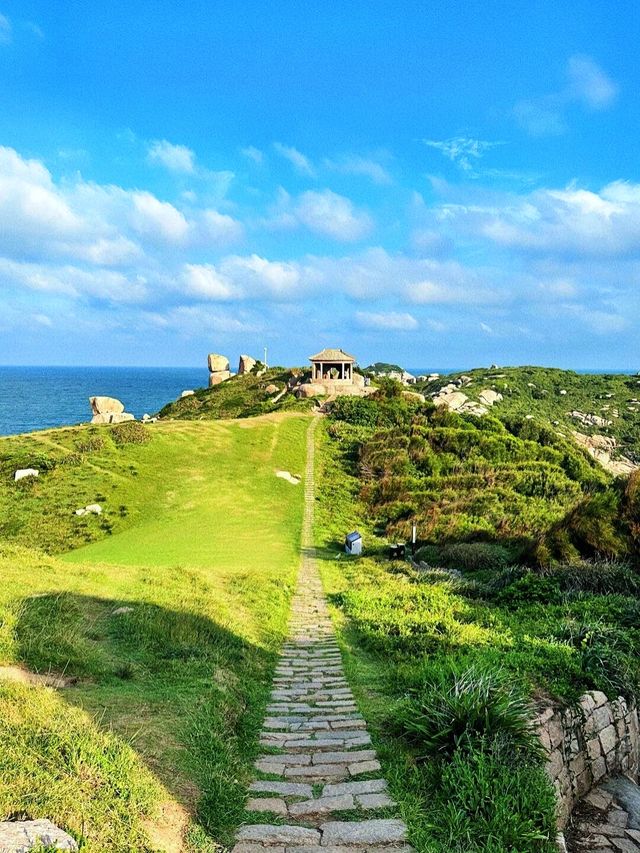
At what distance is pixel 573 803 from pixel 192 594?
330 inches

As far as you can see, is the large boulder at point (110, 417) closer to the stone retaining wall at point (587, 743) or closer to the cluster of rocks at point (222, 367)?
the cluster of rocks at point (222, 367)

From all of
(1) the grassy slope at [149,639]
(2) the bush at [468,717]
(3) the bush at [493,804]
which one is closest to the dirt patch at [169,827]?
(1) the grassy slope at [149,639]

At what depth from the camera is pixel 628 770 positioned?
8.23 meters

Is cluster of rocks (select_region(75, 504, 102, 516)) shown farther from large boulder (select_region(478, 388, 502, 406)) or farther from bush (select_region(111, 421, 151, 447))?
large boulder (select_region(478, 388, 502, 406))

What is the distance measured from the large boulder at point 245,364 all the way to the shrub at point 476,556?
71.3 m

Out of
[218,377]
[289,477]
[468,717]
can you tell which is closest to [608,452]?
[289,477]

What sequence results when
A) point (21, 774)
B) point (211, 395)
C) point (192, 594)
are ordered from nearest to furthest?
1. point (21, 774)
2. point (192, 594)
3. point (211, 395)

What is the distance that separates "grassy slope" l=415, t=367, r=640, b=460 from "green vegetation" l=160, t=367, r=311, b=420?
2681cm

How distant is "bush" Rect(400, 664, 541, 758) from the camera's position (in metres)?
5.96

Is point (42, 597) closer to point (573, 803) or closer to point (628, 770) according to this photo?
point (573, 803)

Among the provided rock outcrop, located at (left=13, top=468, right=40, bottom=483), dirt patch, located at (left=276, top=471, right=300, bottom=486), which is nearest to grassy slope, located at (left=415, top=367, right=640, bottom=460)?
dirt patch, located at (left=276, top=471, right=300, bottom=486)

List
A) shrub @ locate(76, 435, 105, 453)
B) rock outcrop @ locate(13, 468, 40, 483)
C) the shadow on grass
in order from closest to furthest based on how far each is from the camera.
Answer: the shadow on grass, rock outcrop @ locate(13, 468, 40, 483), shrub @ locate(76, 435, 105, 453)

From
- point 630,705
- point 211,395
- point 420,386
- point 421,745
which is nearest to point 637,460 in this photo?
point 420,386

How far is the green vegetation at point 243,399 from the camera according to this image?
56.2m
